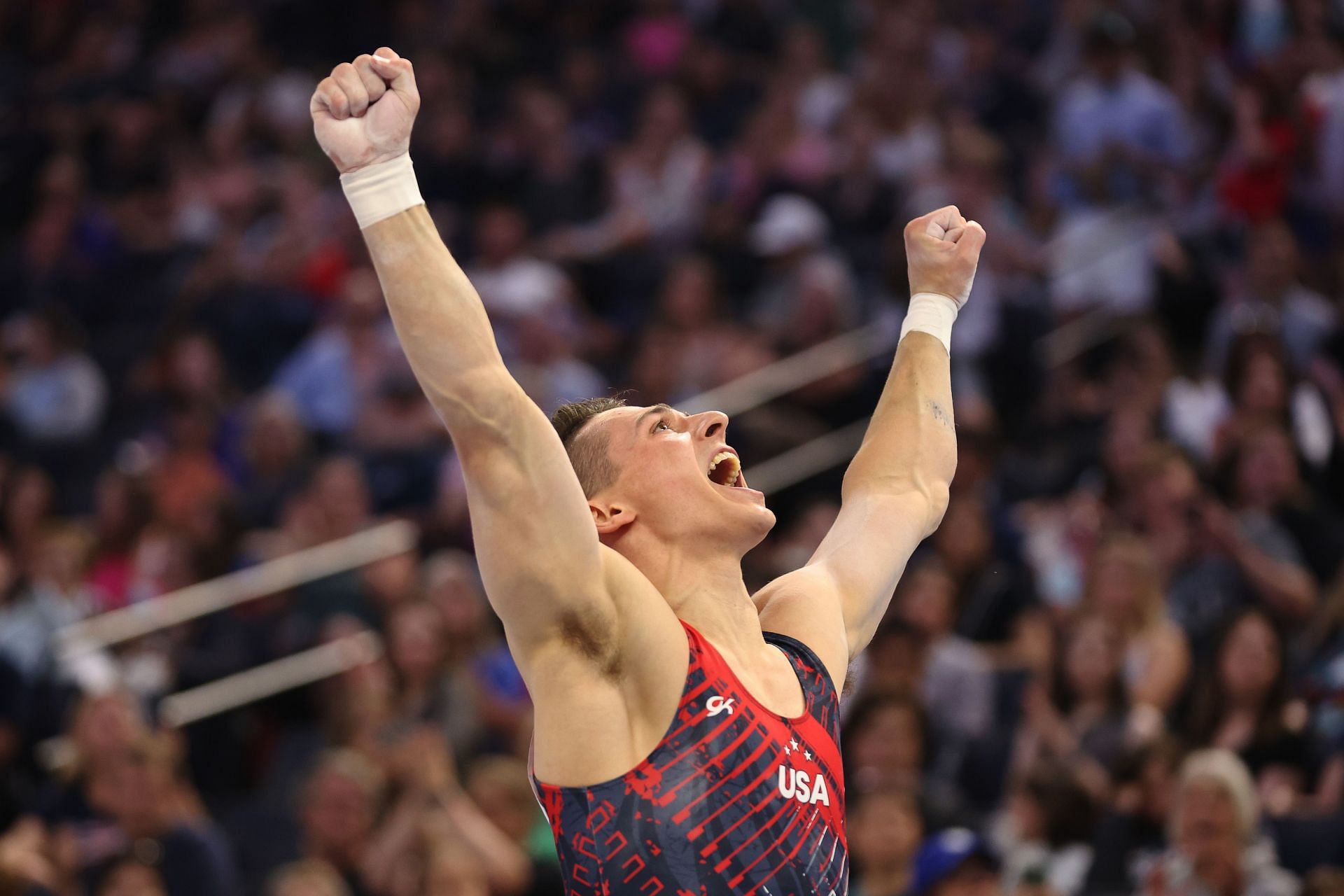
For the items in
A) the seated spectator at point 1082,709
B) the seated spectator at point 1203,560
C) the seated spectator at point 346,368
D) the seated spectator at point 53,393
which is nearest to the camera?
the seated spectator at point 1082,709

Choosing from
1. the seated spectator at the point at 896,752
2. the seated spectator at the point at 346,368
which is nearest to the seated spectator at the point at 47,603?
the seated spectator at the point at 346,368

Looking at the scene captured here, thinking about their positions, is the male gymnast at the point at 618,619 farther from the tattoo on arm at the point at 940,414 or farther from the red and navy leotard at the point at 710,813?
the tattoo on arm at the point at 940,414

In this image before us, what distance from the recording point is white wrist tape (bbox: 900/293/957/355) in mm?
3811

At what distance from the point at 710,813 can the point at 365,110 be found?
1.21 m

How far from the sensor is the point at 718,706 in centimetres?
289

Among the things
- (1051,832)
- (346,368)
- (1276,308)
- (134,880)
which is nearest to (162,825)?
(134,880)

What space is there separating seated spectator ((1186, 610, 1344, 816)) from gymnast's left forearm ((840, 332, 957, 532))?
114 inches

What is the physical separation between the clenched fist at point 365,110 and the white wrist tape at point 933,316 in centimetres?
141

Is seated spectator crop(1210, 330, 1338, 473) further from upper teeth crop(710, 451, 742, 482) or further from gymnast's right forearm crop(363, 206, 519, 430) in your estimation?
gymnast's right forearm crop(363, 206, 519, 430)

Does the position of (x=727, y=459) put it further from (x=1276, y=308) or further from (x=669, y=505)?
(x=1276, y=308)

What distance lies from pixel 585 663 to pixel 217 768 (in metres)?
5.71

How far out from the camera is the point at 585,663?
2.78 metres

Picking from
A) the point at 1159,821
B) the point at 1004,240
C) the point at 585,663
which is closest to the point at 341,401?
the point at 1004,240

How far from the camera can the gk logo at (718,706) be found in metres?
2.88
